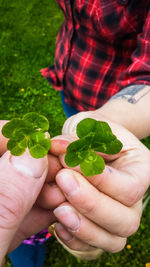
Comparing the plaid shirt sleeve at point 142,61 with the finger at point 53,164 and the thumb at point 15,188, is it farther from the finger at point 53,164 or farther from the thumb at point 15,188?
the thumb at point 15,188

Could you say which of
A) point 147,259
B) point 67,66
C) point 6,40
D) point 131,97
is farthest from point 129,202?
point 6,40

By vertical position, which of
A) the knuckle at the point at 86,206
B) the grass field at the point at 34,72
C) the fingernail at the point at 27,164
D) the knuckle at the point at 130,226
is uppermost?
the fingernail at the point at 27,164

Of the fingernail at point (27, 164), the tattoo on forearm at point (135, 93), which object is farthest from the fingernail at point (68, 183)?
the tattoo on forearm at point (135, 93)

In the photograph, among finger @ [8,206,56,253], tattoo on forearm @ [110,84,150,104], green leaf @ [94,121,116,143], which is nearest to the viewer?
green leaf @ [94,121,116,143]

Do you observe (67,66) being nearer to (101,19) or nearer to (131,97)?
(101,19)

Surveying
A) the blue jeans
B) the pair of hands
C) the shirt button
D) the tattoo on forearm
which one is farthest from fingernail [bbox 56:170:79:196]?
the blue jeans

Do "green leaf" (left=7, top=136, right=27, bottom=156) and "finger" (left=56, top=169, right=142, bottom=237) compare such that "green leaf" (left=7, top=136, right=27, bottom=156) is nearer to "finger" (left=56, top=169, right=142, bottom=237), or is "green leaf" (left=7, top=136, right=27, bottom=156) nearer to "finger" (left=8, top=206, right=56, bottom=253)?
"finger" (left=56, top=169, right=142, bottom=237)
